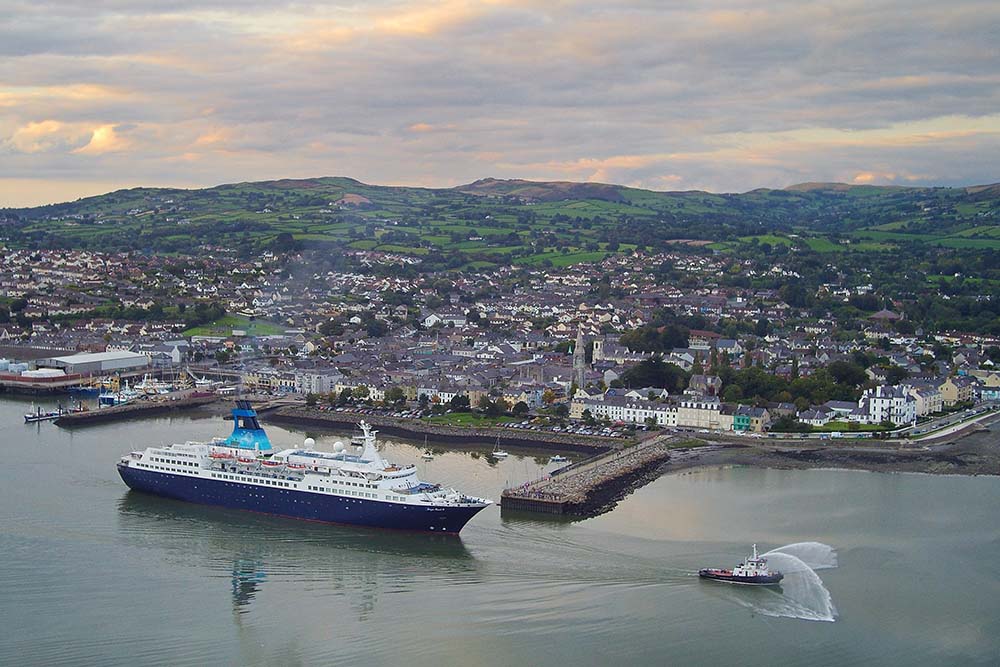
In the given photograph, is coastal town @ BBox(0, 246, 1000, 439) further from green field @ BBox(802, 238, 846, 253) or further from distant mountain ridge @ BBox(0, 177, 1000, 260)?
green field @ BBox(802, 238, 846, 253)

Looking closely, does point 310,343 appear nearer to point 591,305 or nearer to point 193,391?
point 193,391

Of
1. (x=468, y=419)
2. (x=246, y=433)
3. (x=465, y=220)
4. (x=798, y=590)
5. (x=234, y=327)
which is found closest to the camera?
(x=798, y=590)

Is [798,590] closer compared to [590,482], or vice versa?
[798,590]

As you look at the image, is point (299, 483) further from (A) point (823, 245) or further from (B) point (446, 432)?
(A) point (823, 245)

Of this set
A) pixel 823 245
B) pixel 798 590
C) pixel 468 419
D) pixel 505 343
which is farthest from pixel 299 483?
pixel 823 245

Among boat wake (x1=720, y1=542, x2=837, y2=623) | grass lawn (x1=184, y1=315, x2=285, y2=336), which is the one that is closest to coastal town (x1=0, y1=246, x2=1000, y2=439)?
grass lawn (x1=184, y1=315, x2=285, y2=336)

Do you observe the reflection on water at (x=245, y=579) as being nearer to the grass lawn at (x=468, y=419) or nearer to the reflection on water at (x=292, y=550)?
the reflection on water at (x=292, y=550)
